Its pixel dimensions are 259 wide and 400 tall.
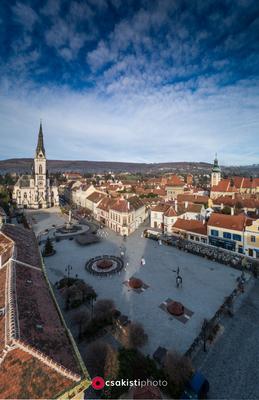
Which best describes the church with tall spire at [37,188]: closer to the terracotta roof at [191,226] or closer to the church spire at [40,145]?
the church spire at [40,145]

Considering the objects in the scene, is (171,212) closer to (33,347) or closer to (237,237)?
(237,237)

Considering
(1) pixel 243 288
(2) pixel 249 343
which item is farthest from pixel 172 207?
(2) pixel 249 343

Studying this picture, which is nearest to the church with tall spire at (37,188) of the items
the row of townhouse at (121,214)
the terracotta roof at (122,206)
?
the row of townhouse at (121,214)

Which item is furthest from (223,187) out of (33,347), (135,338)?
(33,347)

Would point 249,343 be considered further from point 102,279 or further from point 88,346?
point 102,279

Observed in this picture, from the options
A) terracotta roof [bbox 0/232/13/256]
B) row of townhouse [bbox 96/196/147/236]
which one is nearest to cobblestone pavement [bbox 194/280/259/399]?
terracotta roof [bbox 0/232/13/256]

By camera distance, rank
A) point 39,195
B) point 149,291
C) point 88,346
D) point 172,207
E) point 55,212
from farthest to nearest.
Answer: point 39,195, point 55,212, point 172,207, point 149,291, point 88,346

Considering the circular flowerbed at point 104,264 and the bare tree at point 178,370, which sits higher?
the bare tree at point 178,370
